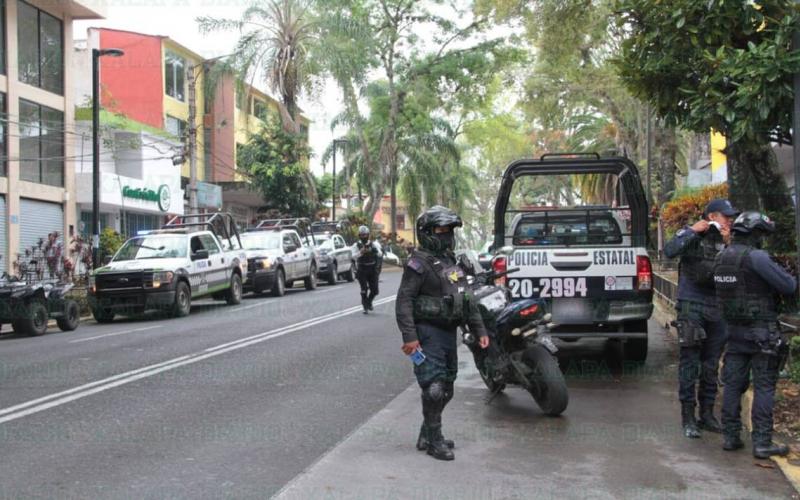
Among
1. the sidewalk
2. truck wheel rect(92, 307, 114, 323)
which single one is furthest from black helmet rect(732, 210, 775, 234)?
truck wheel rect(92, 307, 114, 323)

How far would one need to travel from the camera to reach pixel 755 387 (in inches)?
231

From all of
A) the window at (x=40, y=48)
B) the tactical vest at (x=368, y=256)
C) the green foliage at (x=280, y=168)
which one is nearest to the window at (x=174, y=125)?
the green foliage at (x=280, y=168)

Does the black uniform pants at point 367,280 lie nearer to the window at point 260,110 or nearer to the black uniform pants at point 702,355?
the black uniform pants at point 702,355

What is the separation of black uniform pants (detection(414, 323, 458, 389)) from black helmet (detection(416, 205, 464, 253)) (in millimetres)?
580

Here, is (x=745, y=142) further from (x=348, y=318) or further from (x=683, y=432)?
(x=348, y=318)

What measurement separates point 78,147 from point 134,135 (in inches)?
110

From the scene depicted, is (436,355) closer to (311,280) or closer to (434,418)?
(434,418)

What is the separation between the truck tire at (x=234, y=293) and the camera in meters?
20.2

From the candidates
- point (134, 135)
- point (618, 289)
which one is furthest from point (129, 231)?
point (618, 289)

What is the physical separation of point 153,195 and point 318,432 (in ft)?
87.5

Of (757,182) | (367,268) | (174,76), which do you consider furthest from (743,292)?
(174,76)

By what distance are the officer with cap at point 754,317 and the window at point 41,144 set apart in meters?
23.0

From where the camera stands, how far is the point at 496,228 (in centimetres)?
1052

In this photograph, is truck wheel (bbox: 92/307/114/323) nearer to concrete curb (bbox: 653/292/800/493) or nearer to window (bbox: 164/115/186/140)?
concrete curb (bbox: 653/292/800/493)
